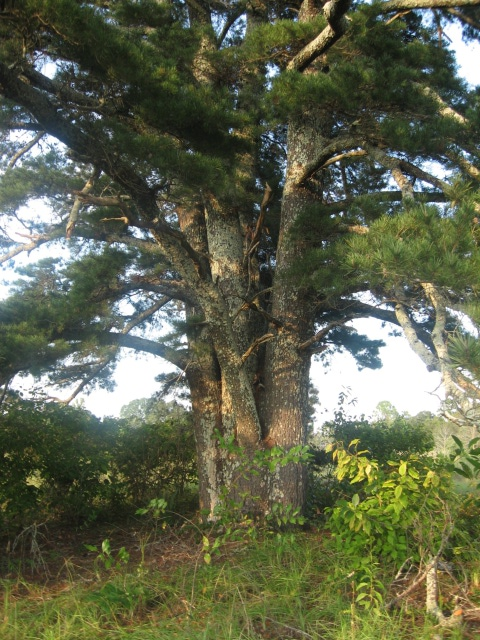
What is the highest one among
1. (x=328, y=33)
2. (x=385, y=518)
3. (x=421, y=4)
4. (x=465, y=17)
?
(x=465, y=17)

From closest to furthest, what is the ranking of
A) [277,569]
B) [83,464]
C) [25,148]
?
1. [277,569]
2. [25,148]
3. [83,464]

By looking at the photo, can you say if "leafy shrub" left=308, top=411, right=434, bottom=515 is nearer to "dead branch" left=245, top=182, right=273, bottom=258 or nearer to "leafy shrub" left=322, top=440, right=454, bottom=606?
"dead branch" left=245, top=182, right=273, bottom=258

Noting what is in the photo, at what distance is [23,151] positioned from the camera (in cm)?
658

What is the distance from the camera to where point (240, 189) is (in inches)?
271

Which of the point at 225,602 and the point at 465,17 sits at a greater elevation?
the point at 465,17

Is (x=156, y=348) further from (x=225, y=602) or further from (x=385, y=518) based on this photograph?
(x=385, y=518)

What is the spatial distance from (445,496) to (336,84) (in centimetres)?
360

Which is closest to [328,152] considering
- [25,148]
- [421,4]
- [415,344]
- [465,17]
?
[421,4]

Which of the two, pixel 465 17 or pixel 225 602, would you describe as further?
pixel 465 17

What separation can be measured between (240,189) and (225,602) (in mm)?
4580

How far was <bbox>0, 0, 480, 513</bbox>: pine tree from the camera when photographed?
425 cm

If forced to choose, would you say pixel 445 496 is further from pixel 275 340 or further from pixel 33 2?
pixel 33 2

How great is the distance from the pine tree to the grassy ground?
72cm

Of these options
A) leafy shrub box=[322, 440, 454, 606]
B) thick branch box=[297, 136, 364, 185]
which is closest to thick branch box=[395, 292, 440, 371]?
leafy shrub box=[322, 440, 454, 606]
